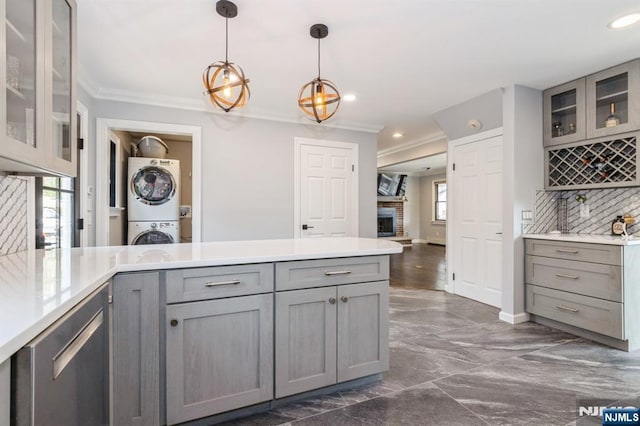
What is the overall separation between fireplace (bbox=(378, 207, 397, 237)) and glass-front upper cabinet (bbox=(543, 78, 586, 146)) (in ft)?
23.6

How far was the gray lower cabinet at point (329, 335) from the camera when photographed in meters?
1.75

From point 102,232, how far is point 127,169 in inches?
67.6

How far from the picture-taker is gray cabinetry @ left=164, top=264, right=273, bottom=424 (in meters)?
1.52

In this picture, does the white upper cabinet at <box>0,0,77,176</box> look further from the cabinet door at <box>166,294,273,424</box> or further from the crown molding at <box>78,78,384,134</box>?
the crown molding at <box>78,78,384,134</box>

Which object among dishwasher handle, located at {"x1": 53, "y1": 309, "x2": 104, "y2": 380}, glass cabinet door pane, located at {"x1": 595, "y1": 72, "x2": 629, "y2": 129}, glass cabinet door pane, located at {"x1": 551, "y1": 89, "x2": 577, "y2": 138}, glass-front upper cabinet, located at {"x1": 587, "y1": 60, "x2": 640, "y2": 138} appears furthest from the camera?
glass cabinet door pane, located at {"x1": 551, "y1": 89, "x2": 577, "y2": 138}

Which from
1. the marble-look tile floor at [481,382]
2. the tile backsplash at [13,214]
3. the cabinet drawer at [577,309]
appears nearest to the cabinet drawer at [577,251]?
the cabinet drawer at [577,309]

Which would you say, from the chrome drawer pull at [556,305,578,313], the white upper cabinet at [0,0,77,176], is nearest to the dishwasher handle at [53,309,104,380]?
the white upper cabinet at [0,0,77,176]

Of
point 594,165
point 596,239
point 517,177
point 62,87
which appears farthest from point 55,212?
point 594,165

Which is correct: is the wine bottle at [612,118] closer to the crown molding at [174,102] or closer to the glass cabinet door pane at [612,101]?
the glass cabinet door pane at [612,101]

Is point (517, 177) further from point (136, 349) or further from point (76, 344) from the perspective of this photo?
point (76, 344)

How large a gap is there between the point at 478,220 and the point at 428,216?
7370mm

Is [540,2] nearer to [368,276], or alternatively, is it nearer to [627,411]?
[368,276]

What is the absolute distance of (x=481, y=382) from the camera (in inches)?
83.7

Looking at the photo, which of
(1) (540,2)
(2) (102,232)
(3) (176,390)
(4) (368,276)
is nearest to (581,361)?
(4) (368,276)
